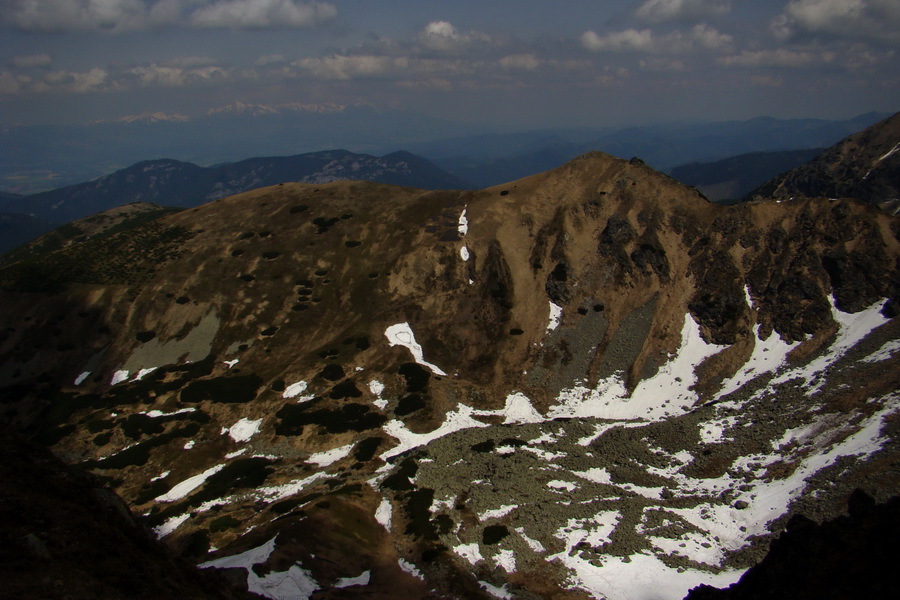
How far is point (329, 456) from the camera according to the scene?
68.2m

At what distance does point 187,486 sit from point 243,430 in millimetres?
11325

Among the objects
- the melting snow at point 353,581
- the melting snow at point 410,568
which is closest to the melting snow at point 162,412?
the melting snow at point 353,581

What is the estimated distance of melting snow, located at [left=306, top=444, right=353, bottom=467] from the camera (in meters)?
67.1

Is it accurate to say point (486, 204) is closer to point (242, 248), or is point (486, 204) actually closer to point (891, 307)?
point (242, 248)

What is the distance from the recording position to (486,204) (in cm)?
11450

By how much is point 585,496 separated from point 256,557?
34.2m

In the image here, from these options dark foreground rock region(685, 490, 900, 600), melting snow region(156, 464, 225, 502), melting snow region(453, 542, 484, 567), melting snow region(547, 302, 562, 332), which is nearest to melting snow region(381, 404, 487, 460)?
melting snow region(453, 542, 484, 567)

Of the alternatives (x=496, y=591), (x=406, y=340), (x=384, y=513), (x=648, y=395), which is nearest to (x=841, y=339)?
(x=648, y=395)

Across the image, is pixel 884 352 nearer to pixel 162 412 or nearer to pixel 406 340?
pixel 406 340

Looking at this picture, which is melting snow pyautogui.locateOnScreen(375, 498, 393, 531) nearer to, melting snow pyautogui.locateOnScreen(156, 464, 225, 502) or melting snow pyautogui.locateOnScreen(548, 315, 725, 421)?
melting snow pyautogui.locateOnScreen(156, 464, 225, 502)

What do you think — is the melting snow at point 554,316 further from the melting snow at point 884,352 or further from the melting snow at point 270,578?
the melting snow at point 270,578

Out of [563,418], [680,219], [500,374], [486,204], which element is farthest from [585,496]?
[486,204]

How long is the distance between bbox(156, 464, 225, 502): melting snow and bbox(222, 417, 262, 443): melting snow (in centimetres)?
572

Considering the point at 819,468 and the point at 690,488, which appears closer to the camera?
the point at 819,468
